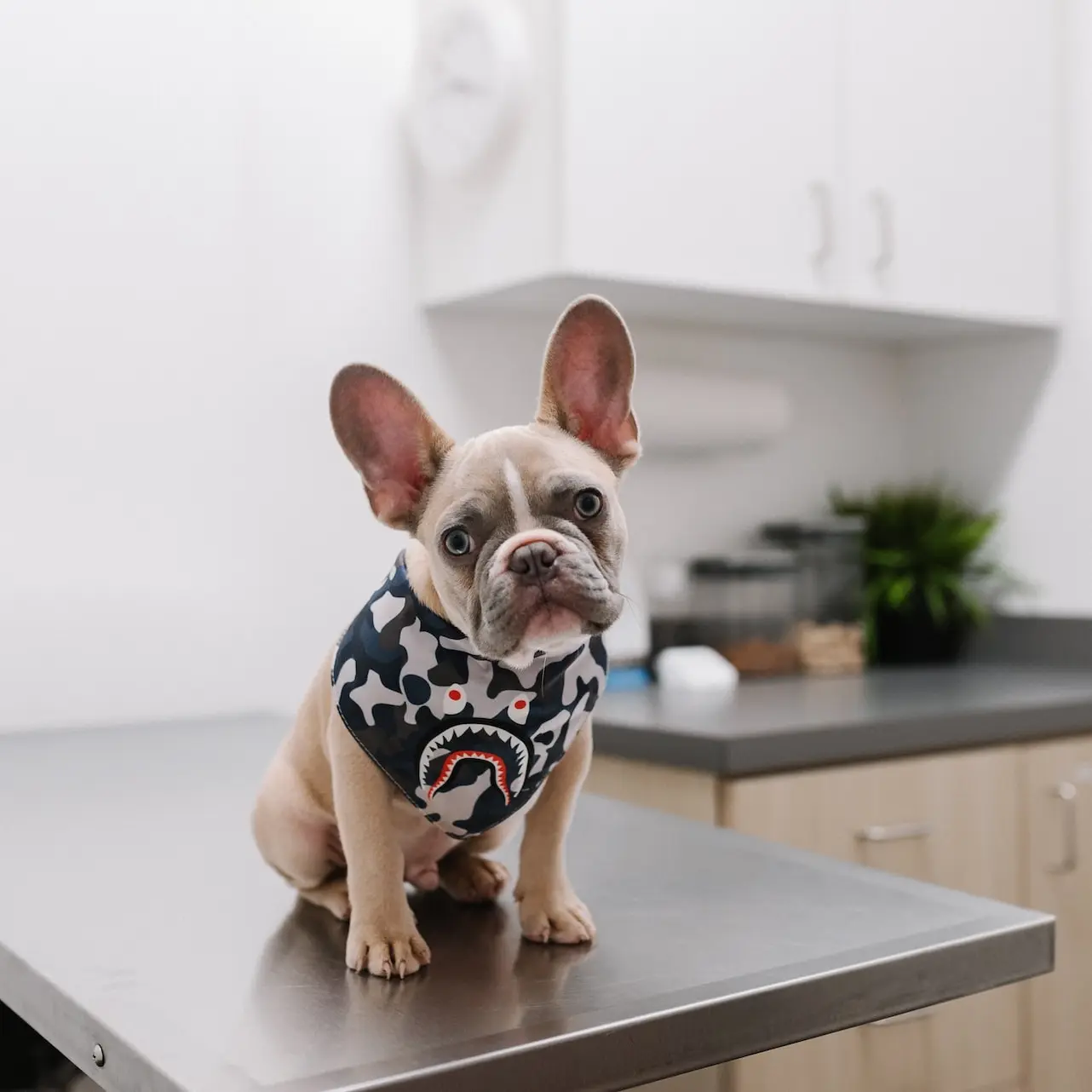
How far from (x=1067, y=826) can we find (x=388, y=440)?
148 cm

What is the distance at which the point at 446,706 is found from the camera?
0.80 m

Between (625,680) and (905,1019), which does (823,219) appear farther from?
(905,1019)

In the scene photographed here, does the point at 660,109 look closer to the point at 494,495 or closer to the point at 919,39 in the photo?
the point at 919,39

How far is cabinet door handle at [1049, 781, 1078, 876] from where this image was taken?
190 centimetres

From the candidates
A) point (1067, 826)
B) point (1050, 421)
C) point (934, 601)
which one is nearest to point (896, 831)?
point (1067, 826)

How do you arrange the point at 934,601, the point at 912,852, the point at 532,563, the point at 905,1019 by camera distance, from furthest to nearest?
the point at 934,601 < the point at 912,852 < the point at 905,1019 < the point at 532,563

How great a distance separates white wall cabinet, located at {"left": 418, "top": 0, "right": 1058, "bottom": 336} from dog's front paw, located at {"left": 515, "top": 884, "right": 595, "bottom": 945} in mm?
1086

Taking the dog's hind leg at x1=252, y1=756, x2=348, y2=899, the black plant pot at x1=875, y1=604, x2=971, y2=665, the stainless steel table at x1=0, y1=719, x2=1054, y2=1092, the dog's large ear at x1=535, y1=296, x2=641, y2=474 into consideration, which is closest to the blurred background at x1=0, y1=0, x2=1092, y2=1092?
the black plant pot at x1=875, y1=604, x2=971, y2=665

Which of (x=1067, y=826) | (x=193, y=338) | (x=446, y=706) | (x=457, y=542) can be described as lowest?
(x=1067, y=826)

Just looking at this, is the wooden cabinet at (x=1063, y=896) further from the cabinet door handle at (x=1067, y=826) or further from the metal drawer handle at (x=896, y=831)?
the metal drawer handle at (x=896, y=831)

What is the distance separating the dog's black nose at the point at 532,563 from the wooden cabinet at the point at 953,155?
1544mm

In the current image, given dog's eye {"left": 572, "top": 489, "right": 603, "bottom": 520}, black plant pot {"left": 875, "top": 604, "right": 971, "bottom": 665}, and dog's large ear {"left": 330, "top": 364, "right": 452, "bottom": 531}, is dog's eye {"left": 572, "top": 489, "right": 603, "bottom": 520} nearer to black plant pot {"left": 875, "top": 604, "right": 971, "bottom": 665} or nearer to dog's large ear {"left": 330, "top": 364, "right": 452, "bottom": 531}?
dog's large ear {"left": 330, "top": 364, "right": 452, "bottom": 531}

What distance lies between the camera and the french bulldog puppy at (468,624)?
2.50 feet

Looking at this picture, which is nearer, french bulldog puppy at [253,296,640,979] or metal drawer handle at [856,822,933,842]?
french bulldog puppy at [253,296,640,979]
